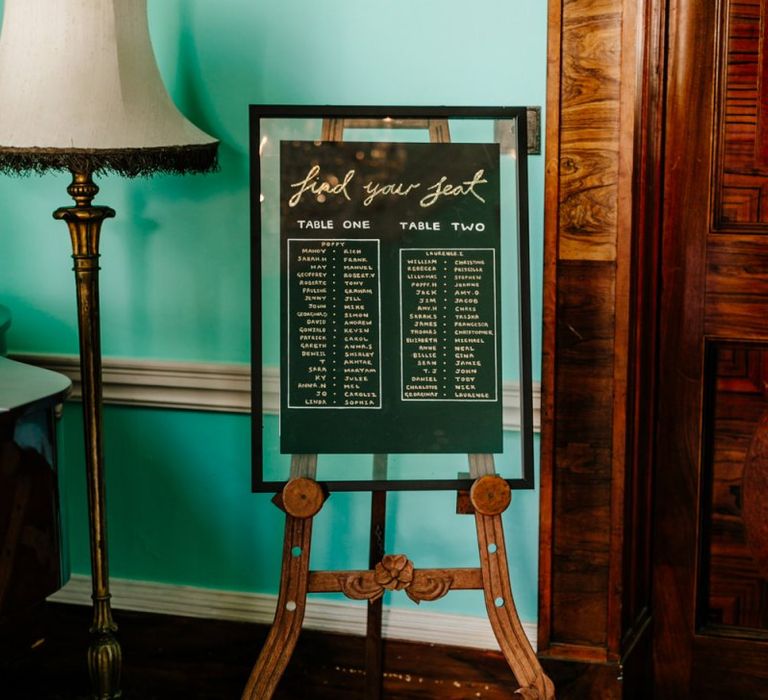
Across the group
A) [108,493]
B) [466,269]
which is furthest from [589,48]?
[108,493]

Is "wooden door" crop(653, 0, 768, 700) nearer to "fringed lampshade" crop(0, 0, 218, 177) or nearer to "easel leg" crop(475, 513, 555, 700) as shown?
"easel leg" crop(475, 513, 555, 700)

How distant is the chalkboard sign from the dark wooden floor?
753 mm

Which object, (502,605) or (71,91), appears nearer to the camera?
(71,91)

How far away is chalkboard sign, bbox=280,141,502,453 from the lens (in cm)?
212

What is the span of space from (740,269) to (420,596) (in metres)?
0.99

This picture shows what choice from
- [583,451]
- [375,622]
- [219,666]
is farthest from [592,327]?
[219,666]

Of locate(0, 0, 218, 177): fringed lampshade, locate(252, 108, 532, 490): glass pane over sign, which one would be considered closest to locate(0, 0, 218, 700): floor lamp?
locate(0, 0, 218, 177): fringed lampshade

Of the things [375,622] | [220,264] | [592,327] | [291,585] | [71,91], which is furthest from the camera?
[220,264]

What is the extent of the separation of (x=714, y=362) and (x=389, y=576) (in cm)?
89

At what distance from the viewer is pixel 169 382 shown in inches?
106

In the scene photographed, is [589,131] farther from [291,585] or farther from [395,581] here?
[291,585]

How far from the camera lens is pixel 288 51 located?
2.49 meters

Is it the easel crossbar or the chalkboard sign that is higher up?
the chalkboard sign

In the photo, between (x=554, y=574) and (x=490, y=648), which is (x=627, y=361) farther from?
(x=490, y=648)
